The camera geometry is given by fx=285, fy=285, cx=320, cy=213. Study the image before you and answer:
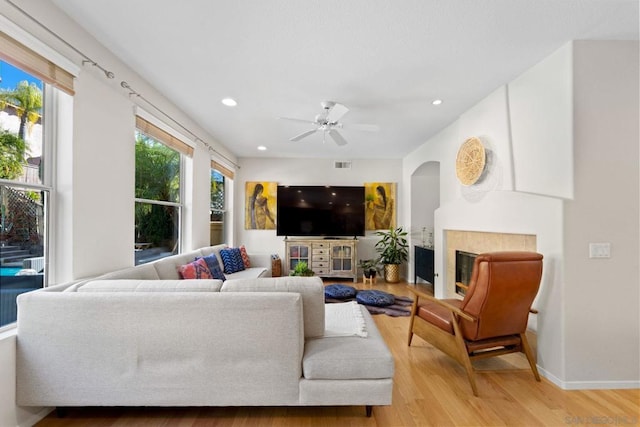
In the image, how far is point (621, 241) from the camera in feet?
6.86

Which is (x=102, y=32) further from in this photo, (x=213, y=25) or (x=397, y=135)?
(x=397, y=135)

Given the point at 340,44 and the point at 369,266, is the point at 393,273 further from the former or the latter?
the point at 340,44

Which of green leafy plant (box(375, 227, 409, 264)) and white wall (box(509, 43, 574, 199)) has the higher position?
white wall (box(509, 43, 574, 199))

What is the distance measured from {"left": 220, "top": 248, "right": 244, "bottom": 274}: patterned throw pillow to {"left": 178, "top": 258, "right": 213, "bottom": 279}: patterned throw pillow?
95 cm

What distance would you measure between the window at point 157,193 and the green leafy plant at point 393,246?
145 inches

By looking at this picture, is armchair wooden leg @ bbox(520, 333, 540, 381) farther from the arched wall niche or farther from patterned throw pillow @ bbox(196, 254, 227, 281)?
the arched wall niche

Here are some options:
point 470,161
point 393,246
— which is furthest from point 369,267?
point 470,161

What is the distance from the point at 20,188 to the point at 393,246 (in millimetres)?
5128

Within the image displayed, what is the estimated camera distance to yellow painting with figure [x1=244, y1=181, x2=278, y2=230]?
595 cm

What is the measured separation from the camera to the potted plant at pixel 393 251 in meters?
5.48

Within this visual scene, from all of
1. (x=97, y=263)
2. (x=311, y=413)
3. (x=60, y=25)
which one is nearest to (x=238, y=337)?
(x=311, y=413)

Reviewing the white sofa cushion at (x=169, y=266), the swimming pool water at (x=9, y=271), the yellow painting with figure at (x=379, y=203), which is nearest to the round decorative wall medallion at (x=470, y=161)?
the yellow painting with figure at (x=379, y=203)

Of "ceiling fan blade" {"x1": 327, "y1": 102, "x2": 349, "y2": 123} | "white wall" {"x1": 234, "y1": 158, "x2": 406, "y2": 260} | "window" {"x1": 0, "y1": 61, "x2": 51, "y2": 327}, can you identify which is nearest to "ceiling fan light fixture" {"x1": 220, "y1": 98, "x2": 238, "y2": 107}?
"ceiling fan blade" {"x1": 327, "y1": 102, "x2": 349, "y2": 123}

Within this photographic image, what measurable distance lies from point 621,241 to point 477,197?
1.25 meters
